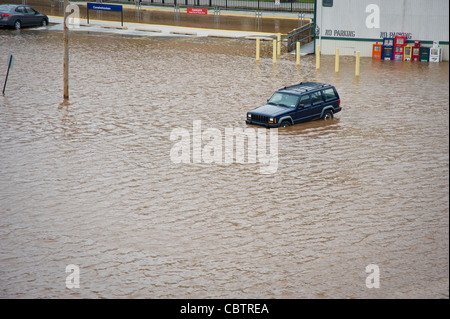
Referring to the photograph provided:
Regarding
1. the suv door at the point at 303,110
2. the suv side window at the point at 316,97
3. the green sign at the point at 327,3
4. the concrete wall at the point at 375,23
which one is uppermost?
the green sign at the point at 327,3

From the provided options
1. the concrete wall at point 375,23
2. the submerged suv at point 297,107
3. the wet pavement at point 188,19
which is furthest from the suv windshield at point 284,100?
the wet pavement at point 188,19

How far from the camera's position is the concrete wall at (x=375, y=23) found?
103 ft

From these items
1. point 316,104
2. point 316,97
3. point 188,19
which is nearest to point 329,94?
point 316,97

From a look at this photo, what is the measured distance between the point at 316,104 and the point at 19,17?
26.8 metres

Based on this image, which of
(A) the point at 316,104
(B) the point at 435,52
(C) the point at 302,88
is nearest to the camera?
(A) the point at 316,104

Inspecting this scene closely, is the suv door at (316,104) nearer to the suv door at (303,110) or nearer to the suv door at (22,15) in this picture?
the suv door at (303,110)

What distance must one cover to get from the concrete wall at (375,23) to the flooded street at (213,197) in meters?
6.41

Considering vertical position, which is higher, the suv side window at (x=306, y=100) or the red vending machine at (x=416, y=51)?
the red vending machine at (x=416, y=51)

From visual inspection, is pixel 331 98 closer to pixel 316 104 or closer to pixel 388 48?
pixel 316 104

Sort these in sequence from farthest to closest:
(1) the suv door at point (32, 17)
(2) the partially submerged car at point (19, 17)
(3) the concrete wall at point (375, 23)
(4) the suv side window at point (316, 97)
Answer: (1) the suv door at point (32, 17) → (2) the partially submerged car at point (19, 17) → (3) the concrete wall at point (375, 23) → (4) the suv side window at point (316, 97)

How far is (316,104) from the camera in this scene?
2088 cm

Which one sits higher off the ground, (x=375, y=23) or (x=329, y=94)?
(x=375, y=23)

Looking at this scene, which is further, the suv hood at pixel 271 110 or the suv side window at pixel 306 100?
the suv side window at pixel 306 100
